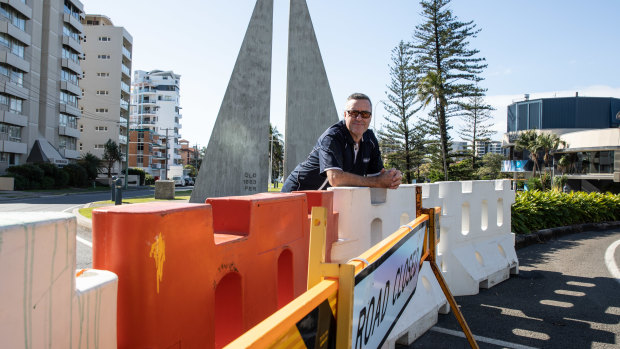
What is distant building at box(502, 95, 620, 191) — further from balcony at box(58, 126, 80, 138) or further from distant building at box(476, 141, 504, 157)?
balcony at box(58, 126, 80, 138)

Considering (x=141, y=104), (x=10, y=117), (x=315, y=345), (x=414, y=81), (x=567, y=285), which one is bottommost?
(x=567, y=285)

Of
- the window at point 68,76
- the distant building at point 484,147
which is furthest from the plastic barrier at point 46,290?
the window at point 68,76

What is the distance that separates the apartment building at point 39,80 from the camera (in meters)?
36.6

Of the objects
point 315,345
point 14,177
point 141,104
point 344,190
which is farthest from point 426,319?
point 141,104

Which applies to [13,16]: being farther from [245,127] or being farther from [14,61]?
[245,127]

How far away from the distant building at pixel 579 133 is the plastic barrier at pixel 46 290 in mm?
51302

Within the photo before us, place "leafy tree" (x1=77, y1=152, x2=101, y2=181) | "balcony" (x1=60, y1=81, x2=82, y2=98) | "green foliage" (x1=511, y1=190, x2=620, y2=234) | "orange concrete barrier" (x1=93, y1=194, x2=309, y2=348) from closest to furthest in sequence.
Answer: "orange concrete barrier" (x1=93, y1=194, x2=309, y2=348)
"green foliage" (x1=511, y1=190, x2=620, y2=234)
"leafy tree" (x1=77, y1=152, x2=101, y2=181)
"balcony" (x1=60, y1=81, x2=82, y2=98)

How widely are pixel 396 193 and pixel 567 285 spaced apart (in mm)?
3019

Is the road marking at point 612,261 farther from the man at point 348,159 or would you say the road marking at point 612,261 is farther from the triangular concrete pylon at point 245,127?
the triangular concrete pylon at point 245,127

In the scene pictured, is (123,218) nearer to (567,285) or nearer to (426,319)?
(426,319)

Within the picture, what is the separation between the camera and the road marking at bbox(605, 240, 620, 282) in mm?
5775

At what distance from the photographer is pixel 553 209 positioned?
10516mm

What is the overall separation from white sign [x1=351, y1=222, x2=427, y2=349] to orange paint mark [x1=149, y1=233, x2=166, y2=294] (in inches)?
28.0

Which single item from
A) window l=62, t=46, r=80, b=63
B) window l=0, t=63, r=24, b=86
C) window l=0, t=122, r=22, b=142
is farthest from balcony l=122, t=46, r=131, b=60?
window l=0, t=122, r=22, b=142
